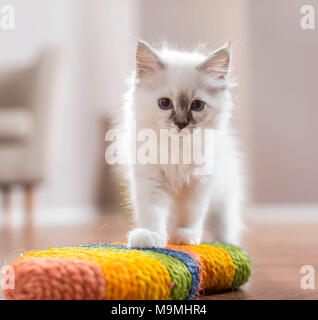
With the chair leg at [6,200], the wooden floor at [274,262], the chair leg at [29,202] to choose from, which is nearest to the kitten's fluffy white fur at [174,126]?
the wooden floor at [274,262]

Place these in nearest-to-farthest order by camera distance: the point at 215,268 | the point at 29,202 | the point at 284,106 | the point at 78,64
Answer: the point at 215,268 < the point at 29,202 < the point at 78,64 < the point at 284,106

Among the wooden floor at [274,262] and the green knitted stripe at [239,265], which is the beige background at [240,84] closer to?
the wooden floor at [274,262]

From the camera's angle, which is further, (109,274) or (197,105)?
(197,105)

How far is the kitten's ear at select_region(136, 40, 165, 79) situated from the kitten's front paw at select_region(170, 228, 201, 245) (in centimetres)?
41

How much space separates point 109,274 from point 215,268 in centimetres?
34

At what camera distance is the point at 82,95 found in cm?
Answer: 501

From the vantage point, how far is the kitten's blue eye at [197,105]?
4.08 feet

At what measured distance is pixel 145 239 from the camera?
1.19 m

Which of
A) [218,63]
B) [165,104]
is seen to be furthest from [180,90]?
[218,63]

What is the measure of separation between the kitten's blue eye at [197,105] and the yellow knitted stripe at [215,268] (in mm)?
334

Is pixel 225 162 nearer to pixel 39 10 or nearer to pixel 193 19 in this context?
pixel 39 10

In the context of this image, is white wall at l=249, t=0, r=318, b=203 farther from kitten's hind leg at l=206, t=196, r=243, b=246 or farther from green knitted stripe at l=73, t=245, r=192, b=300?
green knitted stripe at l=73, t=245, r=192, b=300

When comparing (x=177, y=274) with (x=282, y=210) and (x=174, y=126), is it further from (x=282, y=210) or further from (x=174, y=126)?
(x=282, y=210)
